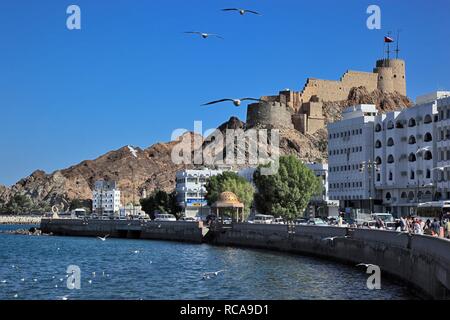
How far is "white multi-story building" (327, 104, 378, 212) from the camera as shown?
13012cm

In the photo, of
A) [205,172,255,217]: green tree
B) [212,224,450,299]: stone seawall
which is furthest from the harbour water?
[205,172,255,217]: green tree

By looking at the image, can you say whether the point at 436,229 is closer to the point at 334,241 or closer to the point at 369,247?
the point at 369,247

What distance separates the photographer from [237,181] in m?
144

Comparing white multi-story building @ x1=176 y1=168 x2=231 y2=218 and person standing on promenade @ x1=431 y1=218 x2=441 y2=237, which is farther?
white multi-story building @ x1=176 y1=168 x2=231 y2=218

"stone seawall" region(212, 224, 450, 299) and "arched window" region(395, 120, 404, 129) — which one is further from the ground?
"arched window" region(395, 120, 404, 129)

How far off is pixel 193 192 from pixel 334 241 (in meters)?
110

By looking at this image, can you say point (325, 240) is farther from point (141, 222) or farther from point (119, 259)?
point (141, 222)

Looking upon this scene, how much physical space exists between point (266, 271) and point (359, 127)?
2887 inches

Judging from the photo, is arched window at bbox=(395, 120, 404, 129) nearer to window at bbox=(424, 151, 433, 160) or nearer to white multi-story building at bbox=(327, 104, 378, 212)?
white multi-story building at bbox=(327, 104, 378, 212)

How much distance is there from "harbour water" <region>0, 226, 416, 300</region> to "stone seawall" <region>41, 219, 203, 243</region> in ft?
90.1

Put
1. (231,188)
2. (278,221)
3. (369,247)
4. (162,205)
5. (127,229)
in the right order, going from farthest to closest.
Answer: (162,205), (231,188), (127,229), (278,221), (369,247)

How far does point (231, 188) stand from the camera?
138 m

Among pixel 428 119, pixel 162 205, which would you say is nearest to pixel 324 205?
pixel 162 205
